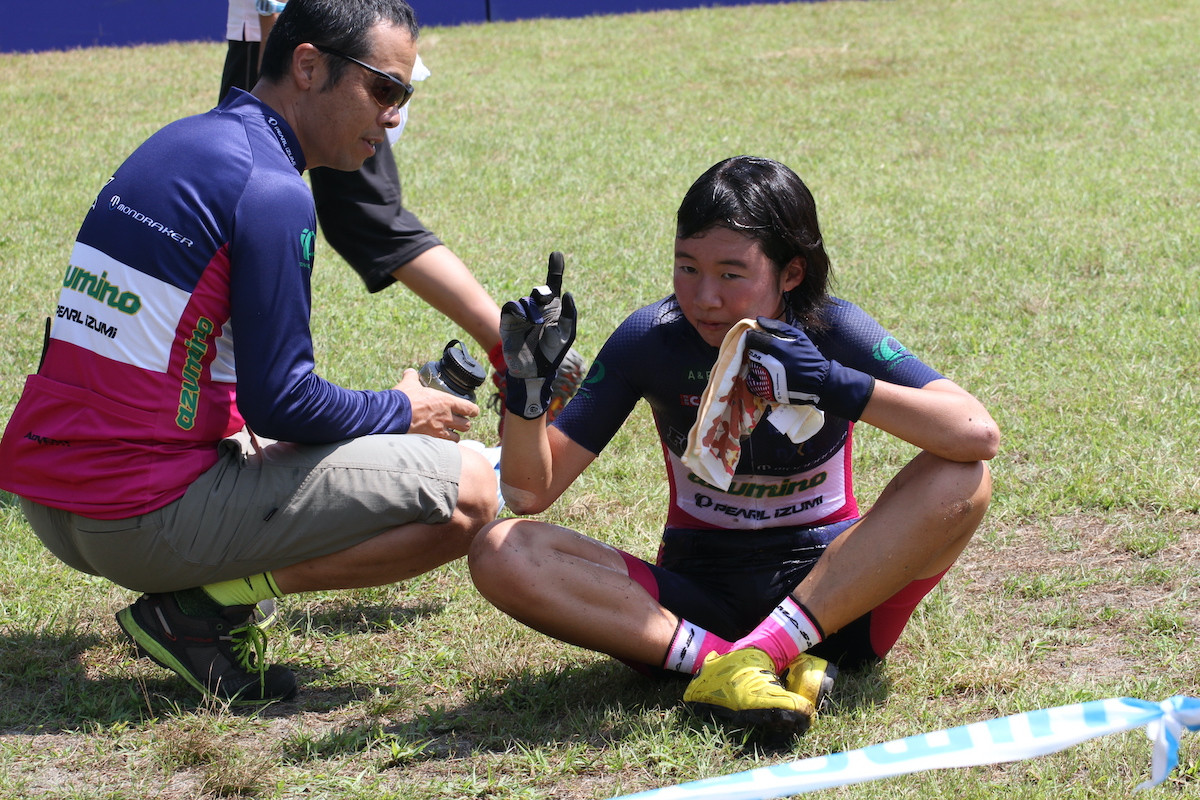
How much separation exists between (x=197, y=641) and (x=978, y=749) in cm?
165

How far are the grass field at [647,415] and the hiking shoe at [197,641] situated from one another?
8 cm

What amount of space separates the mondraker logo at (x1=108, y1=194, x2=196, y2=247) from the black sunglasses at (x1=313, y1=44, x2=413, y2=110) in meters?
0.51

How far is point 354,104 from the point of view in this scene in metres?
2.69

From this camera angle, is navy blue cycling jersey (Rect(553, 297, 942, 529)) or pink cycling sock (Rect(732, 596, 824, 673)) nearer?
pink cycling sock (Rect(732, 596, 824, 673))

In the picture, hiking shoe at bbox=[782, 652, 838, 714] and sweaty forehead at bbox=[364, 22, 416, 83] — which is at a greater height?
sweaty forehead at bbox=[364, 22, 416, 83]

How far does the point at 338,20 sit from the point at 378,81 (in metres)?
0.15

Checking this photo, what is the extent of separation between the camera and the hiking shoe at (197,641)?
2680 millimetres

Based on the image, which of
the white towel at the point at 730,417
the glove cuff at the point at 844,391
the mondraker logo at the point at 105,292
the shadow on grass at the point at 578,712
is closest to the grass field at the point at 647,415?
the shadow on grass at the point at 578,712

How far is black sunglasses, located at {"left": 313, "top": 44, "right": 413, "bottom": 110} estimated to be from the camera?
2639mm

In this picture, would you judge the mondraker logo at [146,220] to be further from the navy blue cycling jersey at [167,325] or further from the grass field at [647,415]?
the grass field at [647,415]

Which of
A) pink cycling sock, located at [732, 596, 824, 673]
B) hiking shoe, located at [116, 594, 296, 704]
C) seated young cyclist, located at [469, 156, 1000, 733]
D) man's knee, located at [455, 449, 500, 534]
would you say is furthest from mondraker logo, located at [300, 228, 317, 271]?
pink cycling sock, located at [732, 596, 824, 673]

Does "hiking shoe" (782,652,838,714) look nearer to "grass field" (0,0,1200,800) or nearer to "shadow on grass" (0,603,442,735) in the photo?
"grass field" (0,0,1200,800)

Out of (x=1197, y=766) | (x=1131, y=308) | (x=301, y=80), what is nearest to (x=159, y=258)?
(x=301, y=80)

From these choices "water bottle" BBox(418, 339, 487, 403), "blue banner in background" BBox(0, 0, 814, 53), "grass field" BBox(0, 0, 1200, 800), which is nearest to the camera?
"grass field" BBox(0, 0, 1200, 800)
